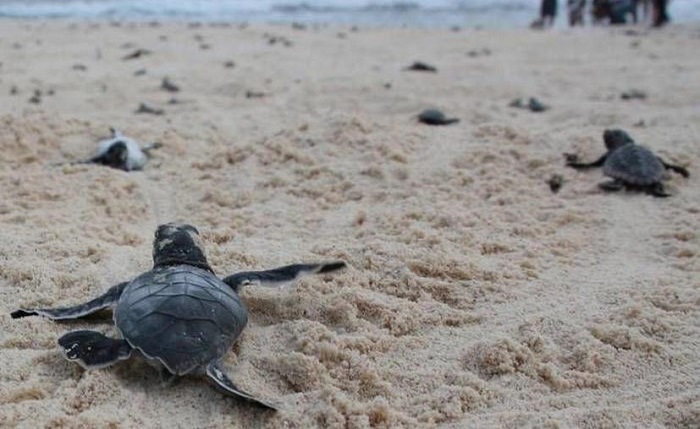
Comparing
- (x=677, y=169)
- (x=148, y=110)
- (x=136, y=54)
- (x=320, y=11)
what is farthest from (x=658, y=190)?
(x=320, y=11)

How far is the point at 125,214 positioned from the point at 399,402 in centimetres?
177

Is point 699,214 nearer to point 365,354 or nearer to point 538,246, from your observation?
point 538,246

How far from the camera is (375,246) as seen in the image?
109 inches

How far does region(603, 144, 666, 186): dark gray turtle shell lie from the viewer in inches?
142

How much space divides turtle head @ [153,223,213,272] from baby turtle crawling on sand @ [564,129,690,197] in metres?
2.24

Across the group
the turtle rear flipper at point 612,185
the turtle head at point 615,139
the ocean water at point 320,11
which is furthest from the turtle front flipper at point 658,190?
→ the ocean water at point 320,11

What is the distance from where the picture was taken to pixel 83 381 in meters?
1.89

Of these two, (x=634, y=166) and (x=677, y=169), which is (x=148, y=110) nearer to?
(x=634, y=166)

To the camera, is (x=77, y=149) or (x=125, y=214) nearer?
(x=125, y=214)

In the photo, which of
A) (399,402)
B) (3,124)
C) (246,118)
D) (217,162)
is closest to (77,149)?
(3,124)

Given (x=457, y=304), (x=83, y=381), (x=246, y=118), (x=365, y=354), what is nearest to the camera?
(x=83, y=381)

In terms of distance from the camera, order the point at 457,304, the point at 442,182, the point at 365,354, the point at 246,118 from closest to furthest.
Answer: the point at 365,354, the point at 457,304, the point at 442,182, the point at 246,118

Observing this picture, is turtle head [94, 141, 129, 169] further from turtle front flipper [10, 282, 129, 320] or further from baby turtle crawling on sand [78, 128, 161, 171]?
turtle front flipper [10, 282, 129, 320]

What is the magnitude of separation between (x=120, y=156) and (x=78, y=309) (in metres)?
1.71
